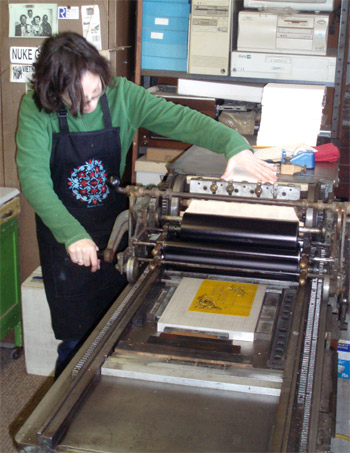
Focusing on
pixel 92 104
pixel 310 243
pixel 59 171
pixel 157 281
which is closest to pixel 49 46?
pixel 92 104

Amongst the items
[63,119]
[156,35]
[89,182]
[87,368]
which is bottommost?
[87,368]

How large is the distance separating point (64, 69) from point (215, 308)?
0.84 meters

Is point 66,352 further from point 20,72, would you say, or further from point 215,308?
Answer: point 20,72

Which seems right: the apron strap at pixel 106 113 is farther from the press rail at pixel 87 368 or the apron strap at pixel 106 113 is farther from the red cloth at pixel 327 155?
the red cloth at pixel 327 155

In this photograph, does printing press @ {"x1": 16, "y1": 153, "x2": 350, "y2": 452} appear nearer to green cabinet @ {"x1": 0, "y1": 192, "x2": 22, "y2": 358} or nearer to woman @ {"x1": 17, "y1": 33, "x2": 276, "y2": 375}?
woman @ {"x1": 17, "y1": 33, "x2": 276, "y2": 375}

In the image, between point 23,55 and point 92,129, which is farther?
point 23,55

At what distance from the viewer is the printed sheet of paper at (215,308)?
1619 mm

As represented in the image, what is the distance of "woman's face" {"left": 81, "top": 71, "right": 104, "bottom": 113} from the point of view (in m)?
1.82

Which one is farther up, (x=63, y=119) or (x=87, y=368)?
(x=63, y=119)

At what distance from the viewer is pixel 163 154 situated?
3.14 m

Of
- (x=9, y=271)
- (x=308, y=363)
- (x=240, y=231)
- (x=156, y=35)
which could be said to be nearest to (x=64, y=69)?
(x=240, y=231)

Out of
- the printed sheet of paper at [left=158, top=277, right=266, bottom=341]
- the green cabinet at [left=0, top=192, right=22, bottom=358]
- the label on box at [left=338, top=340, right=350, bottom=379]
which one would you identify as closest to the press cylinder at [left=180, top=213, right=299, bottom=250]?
the printed sheet of paper at [left=158, top=277, right=266, bottom=341]

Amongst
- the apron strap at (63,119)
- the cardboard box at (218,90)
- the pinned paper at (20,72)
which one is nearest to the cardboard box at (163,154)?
the cardboard box at (218,90)

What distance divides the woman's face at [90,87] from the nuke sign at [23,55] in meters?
1.28
